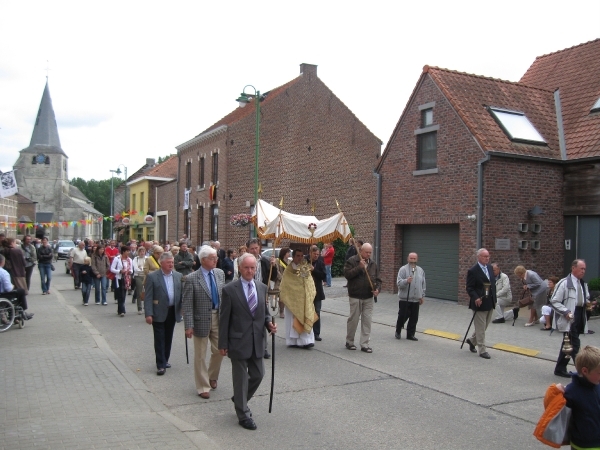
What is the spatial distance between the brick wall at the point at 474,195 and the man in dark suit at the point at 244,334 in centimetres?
1076

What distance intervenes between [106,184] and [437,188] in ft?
414

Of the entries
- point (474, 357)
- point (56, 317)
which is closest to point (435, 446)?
point (474, 357)

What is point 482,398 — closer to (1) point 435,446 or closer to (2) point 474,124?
(1) point 435,446

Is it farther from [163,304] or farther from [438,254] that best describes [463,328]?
[163,304]

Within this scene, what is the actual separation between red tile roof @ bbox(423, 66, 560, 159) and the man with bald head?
23.1 ft

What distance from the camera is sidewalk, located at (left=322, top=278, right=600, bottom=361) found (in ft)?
35.0

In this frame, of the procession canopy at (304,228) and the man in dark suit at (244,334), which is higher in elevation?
the procession canopy at (304,228)

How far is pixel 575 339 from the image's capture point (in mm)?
8273

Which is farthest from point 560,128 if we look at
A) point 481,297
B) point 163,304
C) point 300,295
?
point 163,304

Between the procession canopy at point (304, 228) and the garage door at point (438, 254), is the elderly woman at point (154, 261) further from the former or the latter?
the garage door at point (438, 254)

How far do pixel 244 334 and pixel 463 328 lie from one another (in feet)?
25.9

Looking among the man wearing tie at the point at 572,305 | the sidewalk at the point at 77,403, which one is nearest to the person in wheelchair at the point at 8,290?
the sidewalk at the point at 77,403

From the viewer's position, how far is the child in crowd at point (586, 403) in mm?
3527

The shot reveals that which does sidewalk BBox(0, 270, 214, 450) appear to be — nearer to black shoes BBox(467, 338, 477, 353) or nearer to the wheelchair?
the wheelchair
